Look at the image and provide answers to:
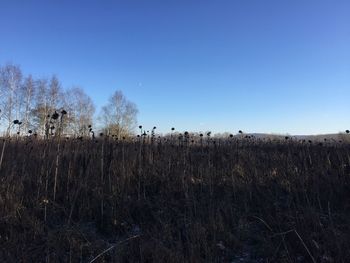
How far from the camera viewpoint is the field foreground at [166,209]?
5047mm

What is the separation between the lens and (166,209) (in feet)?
21.8

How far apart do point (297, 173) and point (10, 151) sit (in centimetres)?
688

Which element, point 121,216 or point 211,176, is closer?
point 121,216

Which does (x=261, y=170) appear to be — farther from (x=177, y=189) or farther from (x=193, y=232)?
(x=193, y=232)

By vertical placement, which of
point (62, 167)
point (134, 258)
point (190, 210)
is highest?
point (62, 167)

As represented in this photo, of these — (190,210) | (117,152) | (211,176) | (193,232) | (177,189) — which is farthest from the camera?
(117,152)

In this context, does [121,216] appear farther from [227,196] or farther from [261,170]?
[261,170]

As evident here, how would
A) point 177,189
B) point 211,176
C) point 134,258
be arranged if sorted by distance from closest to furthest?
point 134,258 < point 177,189 < point 211,176

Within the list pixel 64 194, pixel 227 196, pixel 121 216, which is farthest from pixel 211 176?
pixel 64 194

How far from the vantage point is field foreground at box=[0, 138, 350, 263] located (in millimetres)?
5047

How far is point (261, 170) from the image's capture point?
909 cm

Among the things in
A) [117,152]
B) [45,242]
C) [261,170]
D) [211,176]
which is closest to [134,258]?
[45,242]

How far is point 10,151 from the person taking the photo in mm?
9195

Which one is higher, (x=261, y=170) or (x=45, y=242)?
(x=261, y=170)
